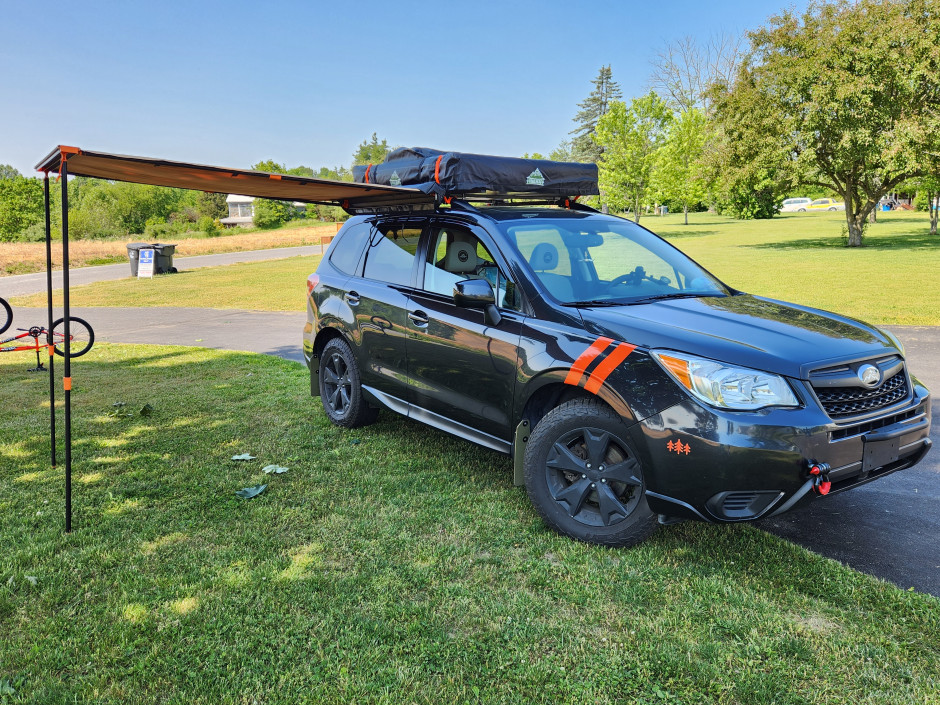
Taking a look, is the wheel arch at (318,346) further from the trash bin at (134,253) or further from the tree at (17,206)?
the tree at (17,206)

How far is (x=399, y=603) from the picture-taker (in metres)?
3.18

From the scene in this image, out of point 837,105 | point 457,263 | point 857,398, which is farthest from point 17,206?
point 857,398

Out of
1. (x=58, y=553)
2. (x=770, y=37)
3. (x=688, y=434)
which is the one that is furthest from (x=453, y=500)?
(x=770, y=37)

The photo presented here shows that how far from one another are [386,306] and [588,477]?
2.15m

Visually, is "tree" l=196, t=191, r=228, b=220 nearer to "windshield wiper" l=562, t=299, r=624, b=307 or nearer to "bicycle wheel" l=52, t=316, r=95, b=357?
"bicycle wheel" l=52, t=316, r=95, b=357

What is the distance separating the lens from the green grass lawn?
8.64ft

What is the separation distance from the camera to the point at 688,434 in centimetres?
320

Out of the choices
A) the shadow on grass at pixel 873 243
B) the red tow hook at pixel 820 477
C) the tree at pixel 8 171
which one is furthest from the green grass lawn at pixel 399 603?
the tree at pixel 8 171

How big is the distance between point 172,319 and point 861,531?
42.2ft

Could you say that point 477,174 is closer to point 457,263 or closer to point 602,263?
point 457,263

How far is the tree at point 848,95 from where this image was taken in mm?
25078

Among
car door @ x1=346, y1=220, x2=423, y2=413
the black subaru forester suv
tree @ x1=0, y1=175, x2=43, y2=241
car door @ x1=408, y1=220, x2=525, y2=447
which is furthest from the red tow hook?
tree @ x1=0, y1=175, x2=43, y2=241

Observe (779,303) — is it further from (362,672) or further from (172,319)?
(172,319)

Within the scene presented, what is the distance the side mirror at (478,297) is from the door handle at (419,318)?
21.3 inches
